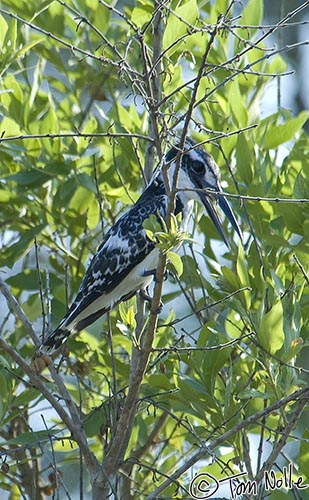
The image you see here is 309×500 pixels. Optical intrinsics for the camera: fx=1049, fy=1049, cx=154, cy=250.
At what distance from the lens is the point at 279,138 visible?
2787 mm

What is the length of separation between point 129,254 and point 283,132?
53 centimetres

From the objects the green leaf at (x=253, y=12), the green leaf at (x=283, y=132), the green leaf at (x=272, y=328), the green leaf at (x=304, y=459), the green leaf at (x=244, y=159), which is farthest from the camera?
the green leaf at (x=253, y=12)

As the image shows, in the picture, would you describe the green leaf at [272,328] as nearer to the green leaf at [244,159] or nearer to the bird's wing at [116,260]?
the green leaf at [244,159]

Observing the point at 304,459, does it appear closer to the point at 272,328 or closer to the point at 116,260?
the point at 272,328

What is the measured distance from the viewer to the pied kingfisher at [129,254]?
2.77m

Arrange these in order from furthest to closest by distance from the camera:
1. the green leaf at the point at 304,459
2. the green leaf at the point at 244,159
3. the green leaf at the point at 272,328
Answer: the green leaf at the point at 244,159 < the green leaf at the point at 304,459 < the green leaf at the point at 272,328

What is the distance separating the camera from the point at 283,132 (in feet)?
9.09

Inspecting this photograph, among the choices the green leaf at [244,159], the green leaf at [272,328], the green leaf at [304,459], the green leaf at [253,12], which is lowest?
the green leaf at [304,459]

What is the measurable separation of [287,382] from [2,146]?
108cm

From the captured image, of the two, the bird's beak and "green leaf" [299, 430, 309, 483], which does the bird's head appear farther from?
"green leaf" [299, 430, 309, 483]

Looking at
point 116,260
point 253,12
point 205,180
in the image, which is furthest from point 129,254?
point 253,12

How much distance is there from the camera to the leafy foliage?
2301mm

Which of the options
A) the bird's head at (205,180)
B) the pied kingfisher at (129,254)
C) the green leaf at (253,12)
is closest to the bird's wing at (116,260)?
the pied kingfisher at (129,254)

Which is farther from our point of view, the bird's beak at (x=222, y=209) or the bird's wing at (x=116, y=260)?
the bird's wing at (x=116, y=260)
